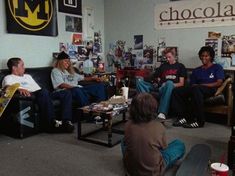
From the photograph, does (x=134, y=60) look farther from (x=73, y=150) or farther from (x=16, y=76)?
(x=73, y=150)

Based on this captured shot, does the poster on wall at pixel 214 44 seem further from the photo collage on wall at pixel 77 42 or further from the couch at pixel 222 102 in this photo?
the photo collage on wall at pixel 77 42

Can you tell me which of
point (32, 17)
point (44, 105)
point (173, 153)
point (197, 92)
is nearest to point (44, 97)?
point (44, 105)

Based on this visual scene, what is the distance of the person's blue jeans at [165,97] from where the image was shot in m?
4.00

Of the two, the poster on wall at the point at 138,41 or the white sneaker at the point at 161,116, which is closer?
the white sneaker at the point at 161,116

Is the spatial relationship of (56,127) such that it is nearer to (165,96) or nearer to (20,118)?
(20,118)

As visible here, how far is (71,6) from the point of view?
4.86m

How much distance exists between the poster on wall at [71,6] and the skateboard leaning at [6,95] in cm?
191

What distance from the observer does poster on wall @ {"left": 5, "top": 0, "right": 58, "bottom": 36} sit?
13.0ft

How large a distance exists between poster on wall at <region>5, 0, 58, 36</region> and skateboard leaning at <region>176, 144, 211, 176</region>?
297 centimetres

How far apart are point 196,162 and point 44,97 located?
2004mm

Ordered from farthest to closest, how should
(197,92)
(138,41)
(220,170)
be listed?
(138,41) < (197,92) < (220,170)

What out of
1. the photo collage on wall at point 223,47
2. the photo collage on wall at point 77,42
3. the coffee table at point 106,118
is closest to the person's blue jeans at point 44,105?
the coffee table at point 106,118

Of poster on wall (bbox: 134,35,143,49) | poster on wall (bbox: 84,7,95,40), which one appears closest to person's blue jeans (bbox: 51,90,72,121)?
poster on wall (bbox: 84,7,95,40)

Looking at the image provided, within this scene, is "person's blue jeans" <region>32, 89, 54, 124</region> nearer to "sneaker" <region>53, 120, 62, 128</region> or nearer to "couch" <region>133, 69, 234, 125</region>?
"sneaker" <region>53, 120, 62, 128</region>
